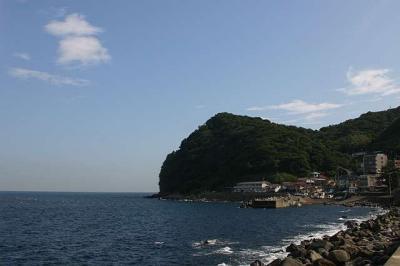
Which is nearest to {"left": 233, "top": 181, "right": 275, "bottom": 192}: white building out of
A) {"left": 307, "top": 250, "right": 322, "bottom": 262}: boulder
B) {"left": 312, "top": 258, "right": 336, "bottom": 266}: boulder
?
{"left": 307, "top": 250, "right": 322, "bottom": 262}: boulder

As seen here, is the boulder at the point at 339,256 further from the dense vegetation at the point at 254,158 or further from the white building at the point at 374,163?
the white building at the point at 374,163

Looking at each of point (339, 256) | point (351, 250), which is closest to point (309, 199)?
point (351, 250)

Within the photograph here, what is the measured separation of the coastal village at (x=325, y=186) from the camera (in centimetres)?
12019

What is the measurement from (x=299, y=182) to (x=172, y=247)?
11677 cm

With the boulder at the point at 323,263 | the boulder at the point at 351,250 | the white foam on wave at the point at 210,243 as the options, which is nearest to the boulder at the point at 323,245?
the boulder at the point at 351,250

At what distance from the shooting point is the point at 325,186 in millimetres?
147000

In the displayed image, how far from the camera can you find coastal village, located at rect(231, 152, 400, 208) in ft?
394

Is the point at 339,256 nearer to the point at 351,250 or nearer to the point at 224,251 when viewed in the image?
the point at 351,250

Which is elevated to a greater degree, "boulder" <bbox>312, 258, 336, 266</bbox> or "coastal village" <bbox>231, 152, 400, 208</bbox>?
"coastal village" <bbox>231, 152, 400, 208</bbox>

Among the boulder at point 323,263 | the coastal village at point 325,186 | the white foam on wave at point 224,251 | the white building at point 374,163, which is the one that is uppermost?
the white building at point 374,163

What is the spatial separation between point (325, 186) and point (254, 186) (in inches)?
874

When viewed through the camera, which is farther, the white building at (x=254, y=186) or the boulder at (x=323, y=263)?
the white building at (x=254, y=186)

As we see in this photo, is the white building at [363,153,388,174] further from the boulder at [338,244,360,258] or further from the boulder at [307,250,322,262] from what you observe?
the boulder at [307,250,322,262]

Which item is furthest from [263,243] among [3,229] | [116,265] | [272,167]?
[272,167]
